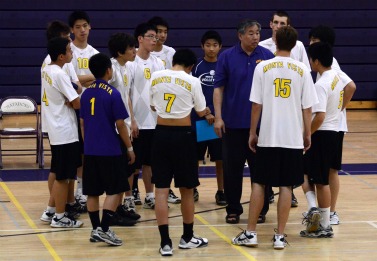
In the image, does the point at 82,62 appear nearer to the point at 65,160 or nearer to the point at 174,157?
the point at 65,160

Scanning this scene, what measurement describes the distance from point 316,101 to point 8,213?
3.13 meters

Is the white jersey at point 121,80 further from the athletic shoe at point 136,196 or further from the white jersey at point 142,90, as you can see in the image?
the athletic shoe at point 136,196

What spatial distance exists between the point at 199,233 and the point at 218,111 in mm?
1102

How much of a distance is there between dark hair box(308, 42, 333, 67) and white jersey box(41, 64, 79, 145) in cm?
203

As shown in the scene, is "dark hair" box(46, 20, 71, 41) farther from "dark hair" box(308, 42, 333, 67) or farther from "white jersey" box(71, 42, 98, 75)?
"dark hair" box(308, 42, 333, 67)

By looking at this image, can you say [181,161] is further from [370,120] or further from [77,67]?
[370,120]

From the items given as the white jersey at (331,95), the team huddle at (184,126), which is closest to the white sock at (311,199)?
the team huddle at (184,126)

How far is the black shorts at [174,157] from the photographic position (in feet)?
22.4

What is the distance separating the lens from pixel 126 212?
7973 millimetres

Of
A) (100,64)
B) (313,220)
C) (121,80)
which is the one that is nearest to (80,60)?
(121,80)

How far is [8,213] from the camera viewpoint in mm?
8211

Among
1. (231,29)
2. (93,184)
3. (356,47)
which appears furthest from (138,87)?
(356,47)

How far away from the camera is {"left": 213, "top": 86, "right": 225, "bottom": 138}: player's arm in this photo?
775cm

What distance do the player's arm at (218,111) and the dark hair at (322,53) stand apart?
0.99m
